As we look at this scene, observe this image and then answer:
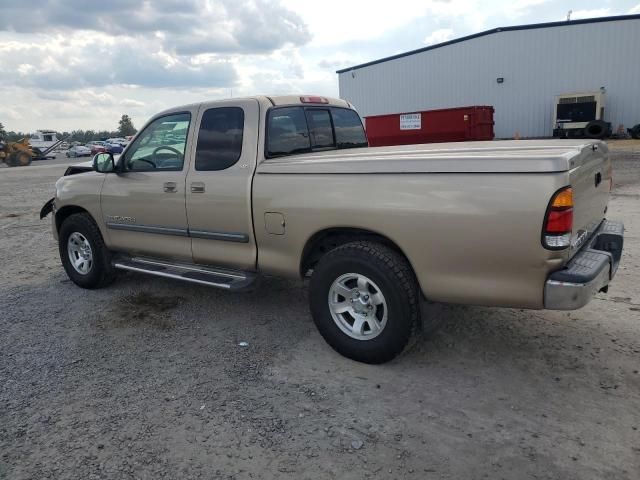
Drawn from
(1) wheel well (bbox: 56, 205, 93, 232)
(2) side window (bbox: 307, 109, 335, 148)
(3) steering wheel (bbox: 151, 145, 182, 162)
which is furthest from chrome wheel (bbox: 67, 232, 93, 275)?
(2) side window (bbox: 307, 109, 335, 148)

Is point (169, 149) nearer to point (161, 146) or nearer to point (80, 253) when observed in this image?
point (161, 146)

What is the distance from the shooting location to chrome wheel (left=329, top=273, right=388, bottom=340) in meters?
3.60

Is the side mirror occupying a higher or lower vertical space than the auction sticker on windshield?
lower

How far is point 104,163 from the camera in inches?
205

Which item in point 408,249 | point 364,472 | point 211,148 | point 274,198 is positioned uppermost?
point 211,148

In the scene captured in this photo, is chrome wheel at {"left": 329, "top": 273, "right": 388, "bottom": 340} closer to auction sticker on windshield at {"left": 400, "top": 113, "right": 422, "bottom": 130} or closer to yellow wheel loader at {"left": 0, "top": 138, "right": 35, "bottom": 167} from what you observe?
auction sticker on windshield at {"left": 400, "top": 113, "right": 422, "bottom": 130}

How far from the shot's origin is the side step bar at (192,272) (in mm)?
4309

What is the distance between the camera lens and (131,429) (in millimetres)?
3055

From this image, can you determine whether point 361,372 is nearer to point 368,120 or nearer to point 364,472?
point 364,472

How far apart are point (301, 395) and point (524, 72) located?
28.8 m

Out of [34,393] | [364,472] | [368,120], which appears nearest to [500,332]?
[364,472]

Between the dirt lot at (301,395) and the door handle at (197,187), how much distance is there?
1.18 m

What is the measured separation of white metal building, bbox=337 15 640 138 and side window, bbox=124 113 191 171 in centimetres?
2700

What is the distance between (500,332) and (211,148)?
2838mm
